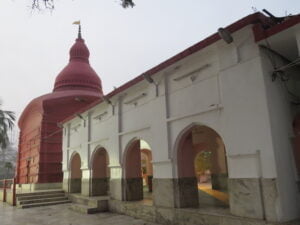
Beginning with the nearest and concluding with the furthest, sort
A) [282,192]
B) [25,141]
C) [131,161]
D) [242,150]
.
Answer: [282,192], [242,150], [131,161], [25,141]

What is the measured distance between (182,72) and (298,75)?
2998mm

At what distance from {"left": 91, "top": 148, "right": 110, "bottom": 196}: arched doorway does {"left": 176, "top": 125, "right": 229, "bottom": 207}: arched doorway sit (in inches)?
168

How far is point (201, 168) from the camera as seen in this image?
19.9m

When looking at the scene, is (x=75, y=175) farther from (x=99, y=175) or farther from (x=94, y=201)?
(x=94, y=201)

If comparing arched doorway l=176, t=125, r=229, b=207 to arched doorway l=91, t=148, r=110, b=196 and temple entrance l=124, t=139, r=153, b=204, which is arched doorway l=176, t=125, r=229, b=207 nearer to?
temple entrance l=124, t=139, r=153, b=204

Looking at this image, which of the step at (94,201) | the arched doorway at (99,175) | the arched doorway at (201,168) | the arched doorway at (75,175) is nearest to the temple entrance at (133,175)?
the step at (94,201)

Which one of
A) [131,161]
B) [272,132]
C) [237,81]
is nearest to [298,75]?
[237,81]

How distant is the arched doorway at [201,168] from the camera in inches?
296

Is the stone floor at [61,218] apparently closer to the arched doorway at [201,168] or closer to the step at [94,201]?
the step at [94,201]

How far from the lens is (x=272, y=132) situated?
5383 millimetres

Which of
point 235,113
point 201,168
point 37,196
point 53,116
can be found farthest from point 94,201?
point 201,168

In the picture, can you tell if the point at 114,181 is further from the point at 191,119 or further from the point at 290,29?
the point at 290,29

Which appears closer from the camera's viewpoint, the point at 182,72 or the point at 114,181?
the point at 182,72

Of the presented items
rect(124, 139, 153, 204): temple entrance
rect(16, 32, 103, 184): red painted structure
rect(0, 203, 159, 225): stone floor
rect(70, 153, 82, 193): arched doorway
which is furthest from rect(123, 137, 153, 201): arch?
rect(16, 32, 103, 184): red painted structure
